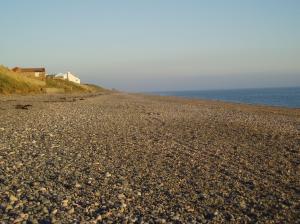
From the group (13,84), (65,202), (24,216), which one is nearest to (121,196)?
(65,202)

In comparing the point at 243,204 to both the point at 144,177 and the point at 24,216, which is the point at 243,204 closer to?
the point at 144,177

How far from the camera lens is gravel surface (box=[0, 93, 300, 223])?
637cm

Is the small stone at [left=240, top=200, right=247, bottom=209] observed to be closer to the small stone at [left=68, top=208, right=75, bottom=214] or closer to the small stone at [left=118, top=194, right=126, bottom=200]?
the small stone at [left=118, top=194, right=126, bottom=200]

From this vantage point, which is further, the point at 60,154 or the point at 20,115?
the point at 20,115

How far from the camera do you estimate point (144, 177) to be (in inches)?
335

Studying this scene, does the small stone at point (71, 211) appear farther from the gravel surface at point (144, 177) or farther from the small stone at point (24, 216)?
the small stone at point (24, 216)

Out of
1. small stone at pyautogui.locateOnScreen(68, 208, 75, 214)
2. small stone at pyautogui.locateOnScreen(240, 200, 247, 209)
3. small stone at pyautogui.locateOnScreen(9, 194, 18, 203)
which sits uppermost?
small stone at pyautogui.locateOnScreen(9, 194, 18, 203)

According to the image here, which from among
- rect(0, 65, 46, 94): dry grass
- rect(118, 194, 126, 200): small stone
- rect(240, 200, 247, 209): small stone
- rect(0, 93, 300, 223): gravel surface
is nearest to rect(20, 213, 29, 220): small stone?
rect(0, 93, 300, 223): gravel surface

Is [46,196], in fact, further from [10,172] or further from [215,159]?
[215,159]

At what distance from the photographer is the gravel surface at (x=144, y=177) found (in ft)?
20.9

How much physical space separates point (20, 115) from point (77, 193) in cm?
1363

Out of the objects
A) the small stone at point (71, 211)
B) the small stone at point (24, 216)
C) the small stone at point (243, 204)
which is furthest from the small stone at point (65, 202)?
the small stone at point (243, 204)

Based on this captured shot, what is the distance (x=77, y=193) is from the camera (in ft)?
23.7

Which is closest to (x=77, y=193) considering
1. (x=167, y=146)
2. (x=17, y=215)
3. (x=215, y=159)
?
(x=17, y=215)
